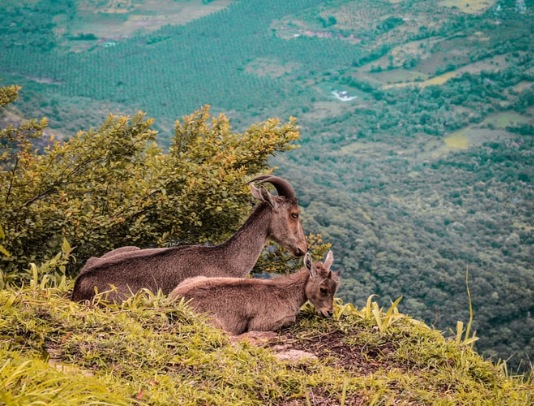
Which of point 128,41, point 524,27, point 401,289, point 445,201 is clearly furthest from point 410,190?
point 128,41

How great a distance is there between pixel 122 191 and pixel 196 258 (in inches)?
163

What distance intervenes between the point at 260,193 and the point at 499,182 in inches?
4130

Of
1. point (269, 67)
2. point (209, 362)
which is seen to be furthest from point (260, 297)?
point (269, 67)

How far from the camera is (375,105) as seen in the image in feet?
503

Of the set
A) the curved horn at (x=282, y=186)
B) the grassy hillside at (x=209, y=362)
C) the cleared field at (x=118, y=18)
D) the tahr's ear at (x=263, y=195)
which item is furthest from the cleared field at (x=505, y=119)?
the grassy hillside at (x=209, y=362)

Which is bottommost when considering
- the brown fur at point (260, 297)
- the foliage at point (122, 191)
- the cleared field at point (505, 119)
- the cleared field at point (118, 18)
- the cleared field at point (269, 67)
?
the cleared field at point (505, 119)

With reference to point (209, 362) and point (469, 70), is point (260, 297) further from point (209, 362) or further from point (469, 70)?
point (469, 70)

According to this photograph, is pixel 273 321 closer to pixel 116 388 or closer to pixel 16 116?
pixel 116 388

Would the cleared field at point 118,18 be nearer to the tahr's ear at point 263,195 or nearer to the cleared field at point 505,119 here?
the cleared field at point 505,119

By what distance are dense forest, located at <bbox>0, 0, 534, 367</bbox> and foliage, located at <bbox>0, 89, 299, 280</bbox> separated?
86.7ft

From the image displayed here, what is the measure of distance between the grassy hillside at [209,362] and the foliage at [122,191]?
4564 mm

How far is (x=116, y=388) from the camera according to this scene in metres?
4.88

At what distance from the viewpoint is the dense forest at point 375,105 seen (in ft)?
186

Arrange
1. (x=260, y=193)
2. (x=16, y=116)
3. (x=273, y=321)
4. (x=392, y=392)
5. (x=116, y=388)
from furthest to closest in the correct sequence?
1. (x=16, y=116)
2. (x=260, y=193)
3. (x=273, y=321)
4. (x=392, y=392)
5. (x=116, y=388)
